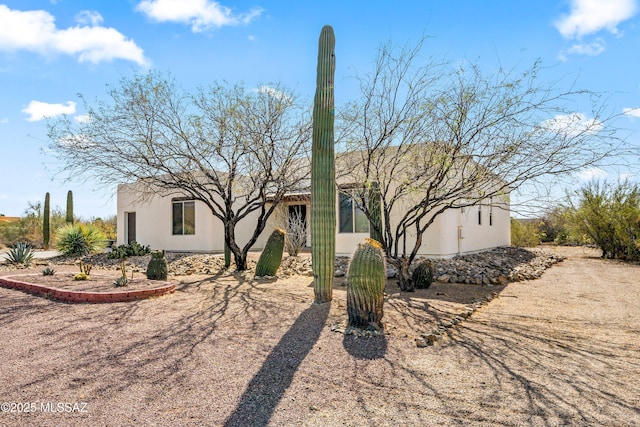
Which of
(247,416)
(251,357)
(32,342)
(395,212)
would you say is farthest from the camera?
(395,212)

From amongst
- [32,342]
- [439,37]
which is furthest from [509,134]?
[32,342]

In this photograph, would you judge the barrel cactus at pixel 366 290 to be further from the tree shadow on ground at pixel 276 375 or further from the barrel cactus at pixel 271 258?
the barrel cactus at pixel 271 258

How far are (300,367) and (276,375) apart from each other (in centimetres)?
30

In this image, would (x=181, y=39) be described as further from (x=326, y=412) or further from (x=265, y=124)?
(x=326, y=412)

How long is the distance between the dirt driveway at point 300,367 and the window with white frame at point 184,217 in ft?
35.6

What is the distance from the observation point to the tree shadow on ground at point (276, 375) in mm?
3256

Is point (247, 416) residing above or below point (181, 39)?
below

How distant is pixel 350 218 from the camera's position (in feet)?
48.9

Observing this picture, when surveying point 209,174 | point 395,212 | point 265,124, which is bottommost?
point 395,212

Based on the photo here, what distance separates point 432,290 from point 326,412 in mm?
6164

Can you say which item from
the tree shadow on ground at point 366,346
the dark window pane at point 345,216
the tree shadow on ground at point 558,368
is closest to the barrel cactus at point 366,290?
the tree shadow on ground at point 366,346

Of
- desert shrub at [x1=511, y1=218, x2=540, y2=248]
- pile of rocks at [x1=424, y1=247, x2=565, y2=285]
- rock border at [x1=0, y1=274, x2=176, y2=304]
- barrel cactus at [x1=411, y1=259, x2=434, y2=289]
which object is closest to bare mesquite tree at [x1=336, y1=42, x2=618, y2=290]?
barrel cactus at [x1=411, y1=259, x2=434, y2=289]

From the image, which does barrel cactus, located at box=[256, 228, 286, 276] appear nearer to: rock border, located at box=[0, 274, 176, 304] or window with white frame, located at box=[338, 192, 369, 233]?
rock border, located at box=[0, 274, 176, 304]

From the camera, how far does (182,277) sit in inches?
442
